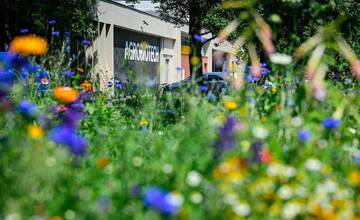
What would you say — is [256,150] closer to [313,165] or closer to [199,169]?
[313,165]

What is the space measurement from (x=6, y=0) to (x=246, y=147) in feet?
55.0

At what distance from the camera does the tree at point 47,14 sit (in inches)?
727

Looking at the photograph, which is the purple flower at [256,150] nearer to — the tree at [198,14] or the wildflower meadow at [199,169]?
the wildflower meadow at [199,169]

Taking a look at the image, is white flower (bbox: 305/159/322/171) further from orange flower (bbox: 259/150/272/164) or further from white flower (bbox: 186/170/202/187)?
white flower (bbox: 186/170/202/187)

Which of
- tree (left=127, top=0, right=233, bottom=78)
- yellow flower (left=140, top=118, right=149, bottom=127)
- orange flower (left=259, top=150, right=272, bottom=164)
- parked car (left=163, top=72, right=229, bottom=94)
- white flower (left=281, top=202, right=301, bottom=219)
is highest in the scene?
tree (left=127, top=0, right=233, bottom=78)

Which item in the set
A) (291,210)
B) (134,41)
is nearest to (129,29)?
(134,41)

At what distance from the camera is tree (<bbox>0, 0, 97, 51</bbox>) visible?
18.5 metres

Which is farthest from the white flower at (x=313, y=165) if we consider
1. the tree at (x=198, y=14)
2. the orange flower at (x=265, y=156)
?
the tree at (x=198, y=14)

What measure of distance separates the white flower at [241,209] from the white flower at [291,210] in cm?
17

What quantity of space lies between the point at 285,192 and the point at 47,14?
16.9 metres

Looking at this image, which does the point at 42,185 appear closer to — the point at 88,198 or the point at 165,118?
the point at 88,198

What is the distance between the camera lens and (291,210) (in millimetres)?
2803

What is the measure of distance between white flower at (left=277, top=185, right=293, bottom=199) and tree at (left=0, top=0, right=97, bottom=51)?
15.5m

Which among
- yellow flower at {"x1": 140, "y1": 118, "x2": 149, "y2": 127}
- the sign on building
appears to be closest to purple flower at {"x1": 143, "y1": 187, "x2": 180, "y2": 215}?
yellow flower at {"x1": 140, "y1": 118, "x2": 149, "y2": 127}
